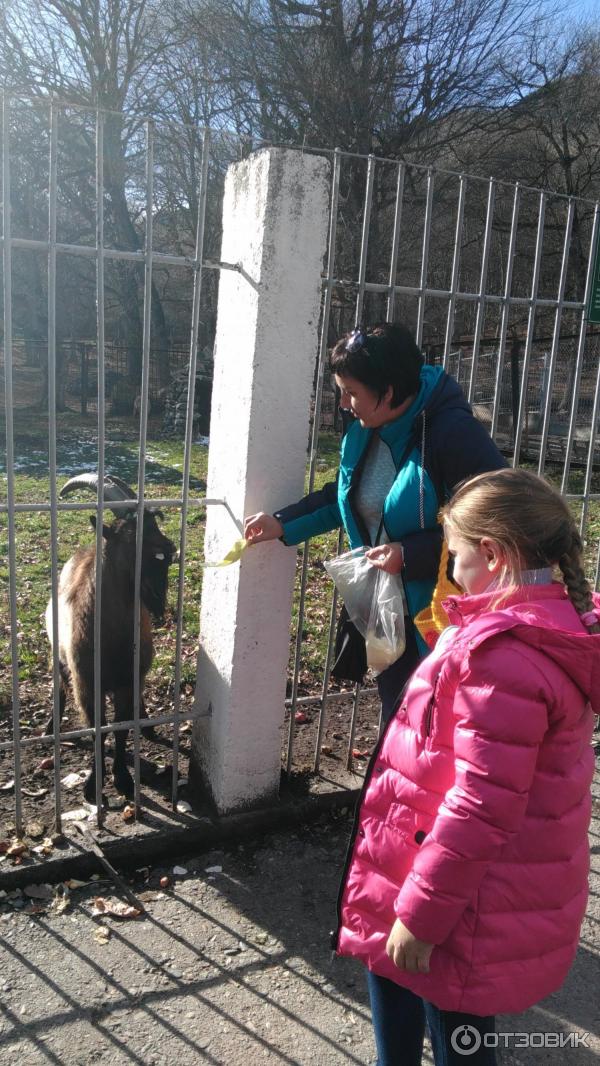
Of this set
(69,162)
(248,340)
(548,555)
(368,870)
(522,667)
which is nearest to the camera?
(522,667)

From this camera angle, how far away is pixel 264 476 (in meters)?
3.18

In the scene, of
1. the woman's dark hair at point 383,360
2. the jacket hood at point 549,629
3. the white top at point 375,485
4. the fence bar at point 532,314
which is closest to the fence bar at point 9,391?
the woman's dark hair at point 383,360

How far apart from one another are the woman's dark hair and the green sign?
2051 mm

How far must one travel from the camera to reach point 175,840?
3281mm

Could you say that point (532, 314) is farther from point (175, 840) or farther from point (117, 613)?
point (175, 840)

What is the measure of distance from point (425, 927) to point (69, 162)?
23.2 m

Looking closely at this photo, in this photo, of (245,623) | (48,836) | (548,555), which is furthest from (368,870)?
(48,836)

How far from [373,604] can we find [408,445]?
56 centimetres

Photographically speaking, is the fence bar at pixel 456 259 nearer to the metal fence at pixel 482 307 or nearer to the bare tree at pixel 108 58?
the metal fence at pixel 482 307

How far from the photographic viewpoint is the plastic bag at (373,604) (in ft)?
8.92

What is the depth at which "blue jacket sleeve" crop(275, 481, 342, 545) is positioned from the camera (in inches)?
120

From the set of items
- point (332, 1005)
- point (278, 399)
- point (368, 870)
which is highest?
point (278, 399)

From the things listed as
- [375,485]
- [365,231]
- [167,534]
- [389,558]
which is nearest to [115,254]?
[365,231]

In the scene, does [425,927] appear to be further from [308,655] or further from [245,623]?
[308,655]
